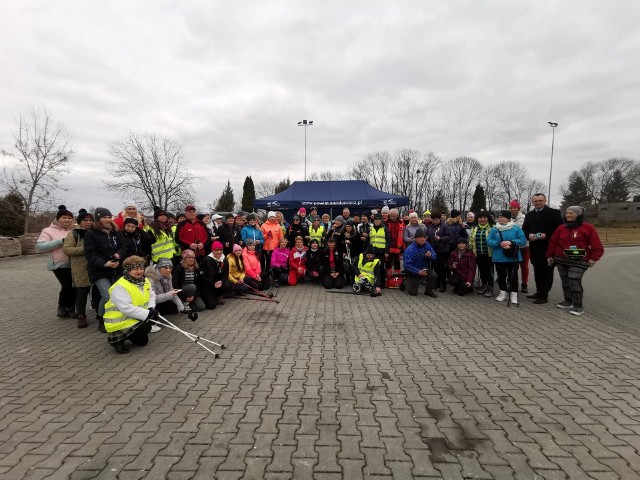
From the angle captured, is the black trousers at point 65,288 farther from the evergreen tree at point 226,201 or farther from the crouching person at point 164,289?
the evergreen tree at point 226,201

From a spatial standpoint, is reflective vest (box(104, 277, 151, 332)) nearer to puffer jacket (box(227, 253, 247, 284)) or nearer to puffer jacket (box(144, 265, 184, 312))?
puffer jacket (box(144, 265, 184, 312))

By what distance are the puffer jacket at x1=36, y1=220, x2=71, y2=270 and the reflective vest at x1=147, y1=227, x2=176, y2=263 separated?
1.29 m

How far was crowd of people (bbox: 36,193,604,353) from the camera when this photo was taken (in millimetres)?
5090

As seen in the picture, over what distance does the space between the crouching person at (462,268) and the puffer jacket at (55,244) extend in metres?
7.42

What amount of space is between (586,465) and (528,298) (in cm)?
523

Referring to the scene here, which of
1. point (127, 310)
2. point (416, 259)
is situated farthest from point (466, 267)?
point (127, 310)

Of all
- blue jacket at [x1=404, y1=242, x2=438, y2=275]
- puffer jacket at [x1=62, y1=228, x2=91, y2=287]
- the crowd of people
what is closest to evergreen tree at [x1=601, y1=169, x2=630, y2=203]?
the crowd of people

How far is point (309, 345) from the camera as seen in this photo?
455 centimetres

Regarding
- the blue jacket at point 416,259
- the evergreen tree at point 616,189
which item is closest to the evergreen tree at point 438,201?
the evergreen tree at point 616,189

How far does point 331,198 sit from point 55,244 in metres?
13.4

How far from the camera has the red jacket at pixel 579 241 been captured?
5.75 metres

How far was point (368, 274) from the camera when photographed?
7.57 m

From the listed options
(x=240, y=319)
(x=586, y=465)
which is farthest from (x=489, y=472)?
(x=240, y=319)

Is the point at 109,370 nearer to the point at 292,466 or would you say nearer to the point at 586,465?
the point at 292,466
